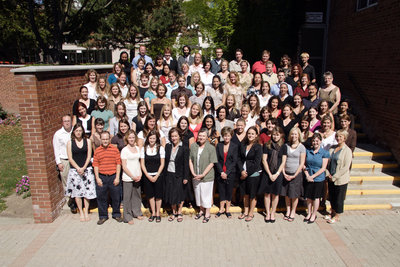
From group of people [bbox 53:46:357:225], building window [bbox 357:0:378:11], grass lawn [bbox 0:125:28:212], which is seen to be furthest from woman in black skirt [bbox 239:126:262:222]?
building window [bbox 357:0:378:11]

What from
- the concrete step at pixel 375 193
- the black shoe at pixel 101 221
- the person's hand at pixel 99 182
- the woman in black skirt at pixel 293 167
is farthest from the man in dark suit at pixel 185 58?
the concrete step at pixel 375 193

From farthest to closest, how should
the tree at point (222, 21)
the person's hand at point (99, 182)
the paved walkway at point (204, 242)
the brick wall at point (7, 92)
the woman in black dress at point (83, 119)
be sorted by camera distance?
the tree at point (222, 21)
the brick wall at point (7, 92)
the woman in black dress at point (83, 119)
the person's hand at point (99, 182)
the paved walkway at point (204, 242)

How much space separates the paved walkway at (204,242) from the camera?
5270 mm

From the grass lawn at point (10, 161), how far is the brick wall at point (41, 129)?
5.36 ft

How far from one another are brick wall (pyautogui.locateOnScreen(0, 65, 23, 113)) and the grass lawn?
3759 millimetres

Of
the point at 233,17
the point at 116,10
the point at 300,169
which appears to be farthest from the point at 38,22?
the point at 300,169

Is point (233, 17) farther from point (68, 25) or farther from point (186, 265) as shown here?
point (186, 265)

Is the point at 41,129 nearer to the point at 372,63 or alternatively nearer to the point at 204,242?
the point at 204,242

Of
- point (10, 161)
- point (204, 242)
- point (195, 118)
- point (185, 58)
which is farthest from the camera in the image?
point (10, 161)

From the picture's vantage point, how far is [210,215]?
6836 millimetres

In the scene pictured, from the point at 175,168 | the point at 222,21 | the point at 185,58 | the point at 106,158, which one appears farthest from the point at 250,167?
the point at 222,21

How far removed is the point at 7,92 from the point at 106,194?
51.5ft

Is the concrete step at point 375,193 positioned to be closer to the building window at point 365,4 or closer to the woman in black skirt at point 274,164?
the woman in black skirt at point 274,164

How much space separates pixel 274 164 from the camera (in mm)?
6348
